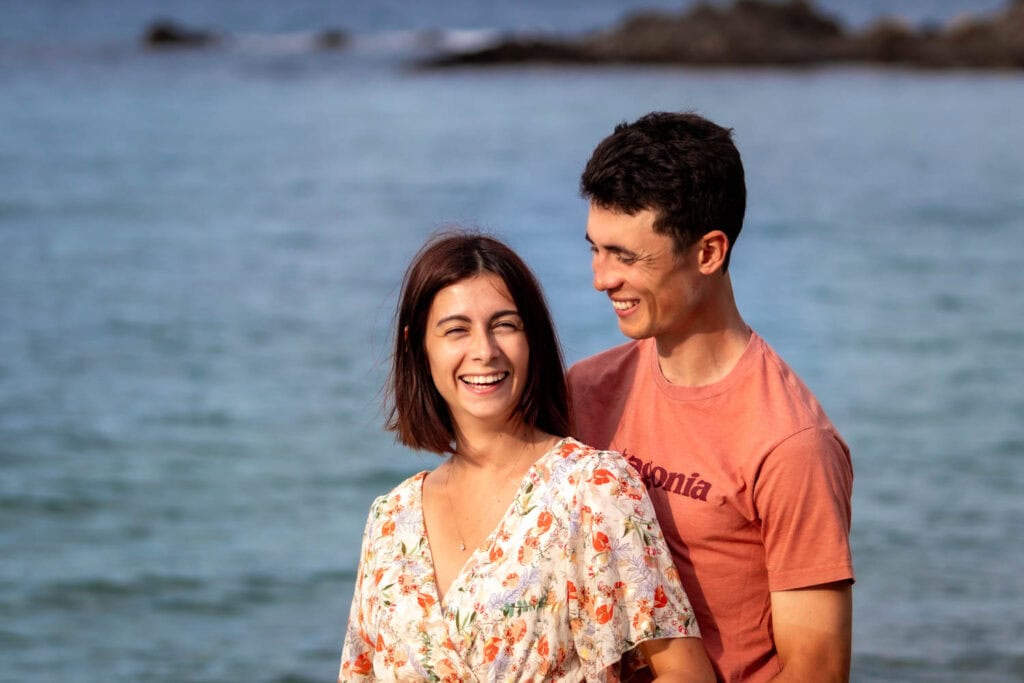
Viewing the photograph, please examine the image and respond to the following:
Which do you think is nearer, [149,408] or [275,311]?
[149,408]

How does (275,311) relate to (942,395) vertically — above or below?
above

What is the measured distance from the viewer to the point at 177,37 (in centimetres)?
4119

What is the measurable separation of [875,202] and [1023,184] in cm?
228

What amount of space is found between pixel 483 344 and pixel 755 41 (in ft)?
99.5

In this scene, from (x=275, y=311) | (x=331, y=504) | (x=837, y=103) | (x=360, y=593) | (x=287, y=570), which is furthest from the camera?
(x=837, y=103)

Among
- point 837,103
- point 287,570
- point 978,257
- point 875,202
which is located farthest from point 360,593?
point 837,103

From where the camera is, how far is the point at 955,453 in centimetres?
979

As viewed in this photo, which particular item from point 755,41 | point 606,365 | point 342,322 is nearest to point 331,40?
point 755,41

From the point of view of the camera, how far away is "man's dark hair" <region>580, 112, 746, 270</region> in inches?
102

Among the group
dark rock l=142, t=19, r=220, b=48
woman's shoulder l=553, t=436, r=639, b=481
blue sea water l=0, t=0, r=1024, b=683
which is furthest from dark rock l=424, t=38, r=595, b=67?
woman's shoulder l=553, t=436, r=639, b=481

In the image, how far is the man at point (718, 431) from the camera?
249cm

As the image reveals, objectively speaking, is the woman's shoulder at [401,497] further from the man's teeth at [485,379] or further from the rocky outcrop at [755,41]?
the rocky outcrop at [755,41]

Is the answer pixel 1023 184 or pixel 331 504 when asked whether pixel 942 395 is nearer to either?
pixel 331 504

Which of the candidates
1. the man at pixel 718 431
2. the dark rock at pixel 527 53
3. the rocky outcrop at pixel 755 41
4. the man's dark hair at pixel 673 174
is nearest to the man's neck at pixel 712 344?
the man at pixel 718 431
